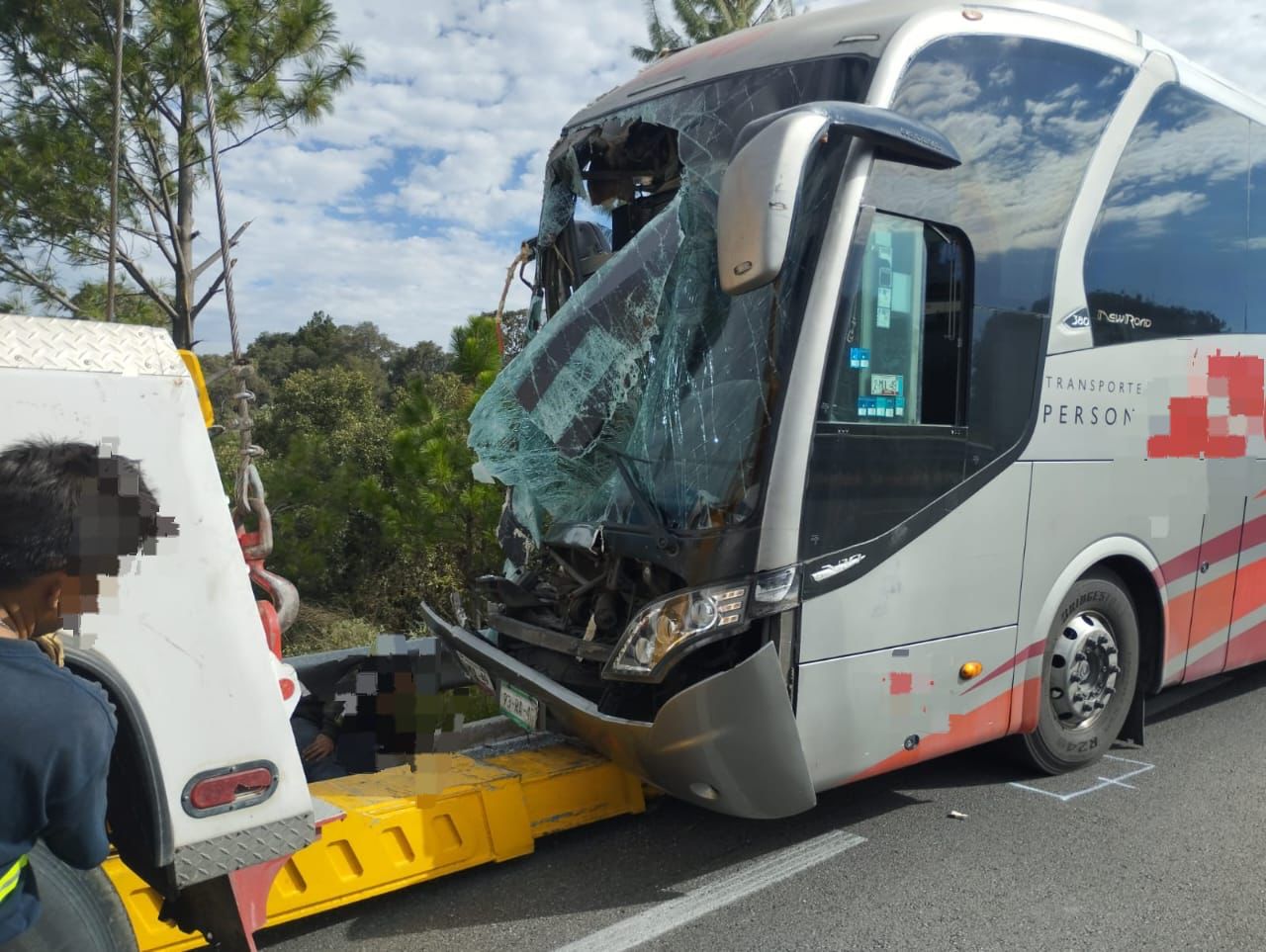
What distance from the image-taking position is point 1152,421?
5.03m

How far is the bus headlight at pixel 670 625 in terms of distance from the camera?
3578 millimetres

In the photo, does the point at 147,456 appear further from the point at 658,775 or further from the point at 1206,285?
the point at 1206,285

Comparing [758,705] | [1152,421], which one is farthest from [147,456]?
[1152,421]

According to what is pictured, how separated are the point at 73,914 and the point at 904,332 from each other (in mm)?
3243

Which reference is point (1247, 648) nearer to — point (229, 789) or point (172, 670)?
point (229, 789)

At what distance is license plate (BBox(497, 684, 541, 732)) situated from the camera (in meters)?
4.19

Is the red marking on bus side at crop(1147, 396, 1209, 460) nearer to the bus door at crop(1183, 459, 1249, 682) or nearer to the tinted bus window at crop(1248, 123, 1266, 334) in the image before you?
the bus door at crop(1183, 459, 1249, 682)

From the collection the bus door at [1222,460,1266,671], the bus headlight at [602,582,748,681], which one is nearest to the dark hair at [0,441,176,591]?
the bus headlight at [602,582,748,681]

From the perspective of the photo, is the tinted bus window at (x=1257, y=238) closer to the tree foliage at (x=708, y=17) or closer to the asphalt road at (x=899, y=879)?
the asphalt road at (x=899, y=879)

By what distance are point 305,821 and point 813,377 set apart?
2.20 m

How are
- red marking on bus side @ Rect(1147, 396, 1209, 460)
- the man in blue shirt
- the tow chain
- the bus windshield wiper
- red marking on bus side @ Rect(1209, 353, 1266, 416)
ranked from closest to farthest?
the man in blue shirt, the tow chain, the bus windshield wiper, red marking on bus side @ Rect(1147, 396, 1209, 460), red marking on bus side @ Rect(1209, 353, 1266, 416)

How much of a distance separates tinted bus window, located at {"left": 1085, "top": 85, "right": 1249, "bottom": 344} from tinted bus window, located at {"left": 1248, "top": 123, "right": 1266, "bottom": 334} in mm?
91

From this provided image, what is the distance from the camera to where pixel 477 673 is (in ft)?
15.4

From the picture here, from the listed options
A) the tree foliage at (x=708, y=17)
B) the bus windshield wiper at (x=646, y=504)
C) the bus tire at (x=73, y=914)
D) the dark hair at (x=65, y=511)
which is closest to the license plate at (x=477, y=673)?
the bus windshield wiper at (x=646, y=504)
